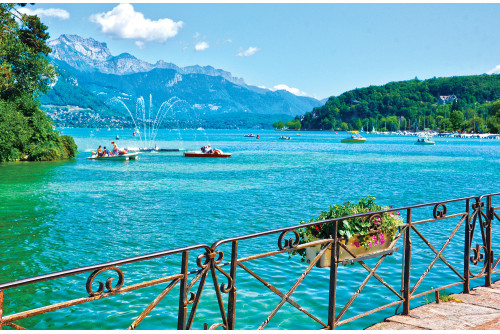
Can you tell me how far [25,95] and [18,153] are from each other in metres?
6.16

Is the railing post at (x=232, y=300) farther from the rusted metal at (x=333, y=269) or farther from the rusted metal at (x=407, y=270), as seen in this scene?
the rusted metal at (x=407, y=270)

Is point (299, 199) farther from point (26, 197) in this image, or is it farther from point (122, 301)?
point (122, 301)

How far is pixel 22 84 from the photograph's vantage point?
163ft

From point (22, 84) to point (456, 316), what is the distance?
5169 centimetres

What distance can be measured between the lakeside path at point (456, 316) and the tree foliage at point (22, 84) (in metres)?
46.2

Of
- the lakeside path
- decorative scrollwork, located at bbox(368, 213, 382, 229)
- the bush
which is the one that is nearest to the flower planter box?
decorative scrollwork, located at bbox(368, 213, 382, 229)

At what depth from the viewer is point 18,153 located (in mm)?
51219

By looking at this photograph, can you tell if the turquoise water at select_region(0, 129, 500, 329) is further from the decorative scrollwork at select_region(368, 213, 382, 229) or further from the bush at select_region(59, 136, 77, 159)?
the bush at select_region(59, 136, 77, 159)

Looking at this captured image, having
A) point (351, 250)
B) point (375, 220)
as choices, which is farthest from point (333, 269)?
point (375, 220)

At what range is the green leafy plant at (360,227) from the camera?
588cm

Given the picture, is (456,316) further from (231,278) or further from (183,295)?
(183,295)

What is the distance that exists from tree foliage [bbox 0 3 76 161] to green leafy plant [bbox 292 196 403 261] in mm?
45453

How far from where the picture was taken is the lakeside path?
18.8 ft

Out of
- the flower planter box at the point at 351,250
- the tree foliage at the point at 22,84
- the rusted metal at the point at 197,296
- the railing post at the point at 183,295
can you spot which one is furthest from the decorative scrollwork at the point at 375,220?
the tree foliage at the point at 22,84
